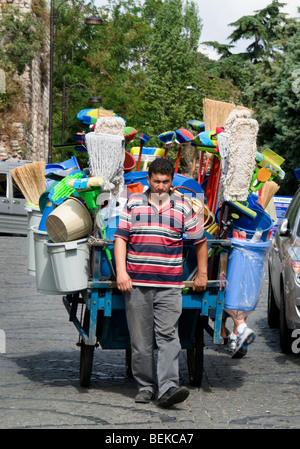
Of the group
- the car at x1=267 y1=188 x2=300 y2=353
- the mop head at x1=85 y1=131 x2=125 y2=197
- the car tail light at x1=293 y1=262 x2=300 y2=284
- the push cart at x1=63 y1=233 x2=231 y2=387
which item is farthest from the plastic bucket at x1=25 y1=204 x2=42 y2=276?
the car tail light at x1=293 y1=262 x2=300 y2=284

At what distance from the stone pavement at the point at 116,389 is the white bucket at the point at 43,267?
767 mm

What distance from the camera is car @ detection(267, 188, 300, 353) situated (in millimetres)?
8672

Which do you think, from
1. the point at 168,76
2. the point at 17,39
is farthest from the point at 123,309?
the point at 168,76

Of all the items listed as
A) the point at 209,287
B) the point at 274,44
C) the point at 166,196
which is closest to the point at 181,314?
the point at 209,287

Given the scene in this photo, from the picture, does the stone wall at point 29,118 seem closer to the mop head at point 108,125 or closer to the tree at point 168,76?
the tree at point 168,76

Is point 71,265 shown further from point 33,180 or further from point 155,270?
point 33,180

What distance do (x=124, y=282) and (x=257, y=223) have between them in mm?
1296

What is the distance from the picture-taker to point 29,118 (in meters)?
36.3

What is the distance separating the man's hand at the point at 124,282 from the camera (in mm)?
6366

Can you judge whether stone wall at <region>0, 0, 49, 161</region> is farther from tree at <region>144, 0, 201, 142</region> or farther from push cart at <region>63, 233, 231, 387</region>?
push cart at <region>63, 233, 231, 387</region>

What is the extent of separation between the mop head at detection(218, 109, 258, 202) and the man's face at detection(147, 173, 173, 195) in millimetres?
455

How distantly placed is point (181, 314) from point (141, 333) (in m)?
0.57

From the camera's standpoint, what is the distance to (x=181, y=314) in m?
6.98

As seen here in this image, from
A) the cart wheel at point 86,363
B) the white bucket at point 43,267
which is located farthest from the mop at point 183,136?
the cart wheel at point 86,363
